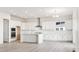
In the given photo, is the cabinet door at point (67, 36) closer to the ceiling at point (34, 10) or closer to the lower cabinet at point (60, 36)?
the lower cabinet at point (60, 36)

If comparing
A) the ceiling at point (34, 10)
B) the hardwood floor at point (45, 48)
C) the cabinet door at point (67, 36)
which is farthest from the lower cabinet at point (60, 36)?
the ceiling at point (34, 10)

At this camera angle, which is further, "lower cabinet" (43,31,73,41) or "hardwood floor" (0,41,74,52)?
"lower cabinet" (43,31,73,41)

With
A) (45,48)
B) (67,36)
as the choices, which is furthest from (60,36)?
(45,48)

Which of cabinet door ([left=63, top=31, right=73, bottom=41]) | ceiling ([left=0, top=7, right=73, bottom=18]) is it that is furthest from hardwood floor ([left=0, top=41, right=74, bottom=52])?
ceiling ([left=0, top=7, right=73, bottom=18])

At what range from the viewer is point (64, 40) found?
531 centimetres

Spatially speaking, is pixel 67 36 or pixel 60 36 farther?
pixel 60 36

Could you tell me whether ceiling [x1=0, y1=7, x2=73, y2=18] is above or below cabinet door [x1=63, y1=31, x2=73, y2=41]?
above

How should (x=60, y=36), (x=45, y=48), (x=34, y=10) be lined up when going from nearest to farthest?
(x=34, y=10), (x=45, y=48), (x=60, y=36)

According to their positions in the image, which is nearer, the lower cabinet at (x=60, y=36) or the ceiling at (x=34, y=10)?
the ceiling at (x=34, y=10)

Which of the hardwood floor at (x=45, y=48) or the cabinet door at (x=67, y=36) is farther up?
the cabinet door at (x=67, y=36)

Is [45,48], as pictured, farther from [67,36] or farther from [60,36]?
[67,36]

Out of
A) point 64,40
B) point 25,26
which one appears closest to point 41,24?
point 25,26

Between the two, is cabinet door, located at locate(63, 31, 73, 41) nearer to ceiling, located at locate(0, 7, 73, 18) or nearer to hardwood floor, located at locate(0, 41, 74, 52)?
hardwood floor, located at locate(0, 41, 74, 52)

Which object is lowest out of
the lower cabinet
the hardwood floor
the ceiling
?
the hardwood floor
